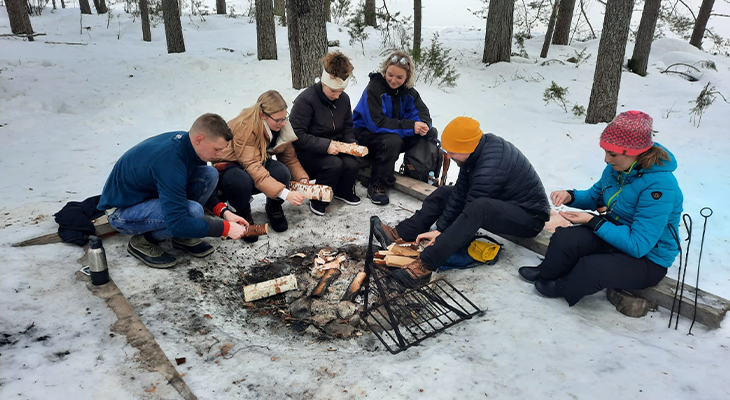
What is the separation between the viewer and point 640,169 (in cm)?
258

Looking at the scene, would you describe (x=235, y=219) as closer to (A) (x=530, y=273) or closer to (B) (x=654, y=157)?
(A) (x=530, y=273)

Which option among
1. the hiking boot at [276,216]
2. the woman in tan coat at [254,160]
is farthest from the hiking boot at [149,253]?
the hiking boot at [276,216]

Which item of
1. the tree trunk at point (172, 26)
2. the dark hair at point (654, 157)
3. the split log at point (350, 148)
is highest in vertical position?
the tree trunk at point (172, 26)

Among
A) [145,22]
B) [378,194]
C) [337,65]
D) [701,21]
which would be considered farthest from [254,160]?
[701,21]

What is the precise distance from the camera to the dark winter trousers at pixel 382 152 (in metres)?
4.51

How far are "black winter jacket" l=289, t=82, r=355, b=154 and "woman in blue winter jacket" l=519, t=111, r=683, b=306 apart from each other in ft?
7.56

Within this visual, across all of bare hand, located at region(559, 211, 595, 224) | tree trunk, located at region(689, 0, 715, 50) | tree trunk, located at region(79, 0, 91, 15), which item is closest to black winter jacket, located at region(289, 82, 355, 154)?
bare hand, located at region(559, 211, 595, 224)

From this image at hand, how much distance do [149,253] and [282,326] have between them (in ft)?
3.86

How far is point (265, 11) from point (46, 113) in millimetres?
4898

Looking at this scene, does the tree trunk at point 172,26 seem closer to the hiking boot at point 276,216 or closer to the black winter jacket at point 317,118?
the black winter jacket at point 317,118

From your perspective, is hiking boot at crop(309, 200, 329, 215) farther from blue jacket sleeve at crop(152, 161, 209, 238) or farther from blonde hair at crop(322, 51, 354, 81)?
blue jacket sleeve at crop(152, 161, 209, 238)

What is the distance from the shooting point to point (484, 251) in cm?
325

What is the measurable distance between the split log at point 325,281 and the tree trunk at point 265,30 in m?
7.55

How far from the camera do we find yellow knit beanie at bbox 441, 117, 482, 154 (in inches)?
117
